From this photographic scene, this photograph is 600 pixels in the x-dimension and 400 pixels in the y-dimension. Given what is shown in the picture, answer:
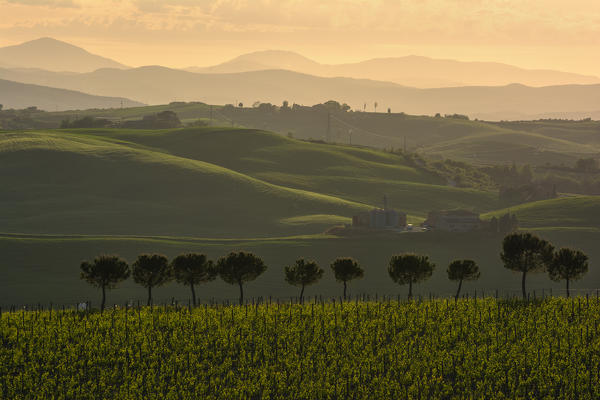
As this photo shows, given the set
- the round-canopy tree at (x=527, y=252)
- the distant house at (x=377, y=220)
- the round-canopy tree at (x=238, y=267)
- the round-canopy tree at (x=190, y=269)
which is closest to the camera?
the round-canopy tree at (x=190, y=269)

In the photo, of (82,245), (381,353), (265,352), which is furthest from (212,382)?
(82,245)

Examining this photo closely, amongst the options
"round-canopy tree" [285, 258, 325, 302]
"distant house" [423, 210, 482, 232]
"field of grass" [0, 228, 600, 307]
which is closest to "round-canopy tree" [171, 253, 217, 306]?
"round-canopy tree" [285, 258, 325, 302]

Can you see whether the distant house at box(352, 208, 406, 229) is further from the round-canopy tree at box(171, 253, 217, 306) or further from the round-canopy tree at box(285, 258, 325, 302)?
the round-canopy tree at box(171, 253, 217, 306)

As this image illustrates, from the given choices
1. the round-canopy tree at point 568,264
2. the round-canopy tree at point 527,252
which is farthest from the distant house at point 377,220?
the round-canopy tree at point 568,264

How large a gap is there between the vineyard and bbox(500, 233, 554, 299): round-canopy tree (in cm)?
1574

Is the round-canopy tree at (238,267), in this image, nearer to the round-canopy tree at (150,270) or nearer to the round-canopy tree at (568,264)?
Answer: the round-canopy tree at (150,270)

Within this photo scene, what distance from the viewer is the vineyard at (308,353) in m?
62.0

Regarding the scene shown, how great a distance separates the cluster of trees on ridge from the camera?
95812 mm

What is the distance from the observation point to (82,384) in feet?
207

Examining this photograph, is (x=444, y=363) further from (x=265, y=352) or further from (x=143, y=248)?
(x=143, y=248)

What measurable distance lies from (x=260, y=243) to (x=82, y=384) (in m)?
112

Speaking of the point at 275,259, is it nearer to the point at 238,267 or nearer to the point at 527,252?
the point at 238,267

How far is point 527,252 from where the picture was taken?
10031 cm

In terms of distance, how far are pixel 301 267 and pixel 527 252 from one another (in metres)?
27.4
